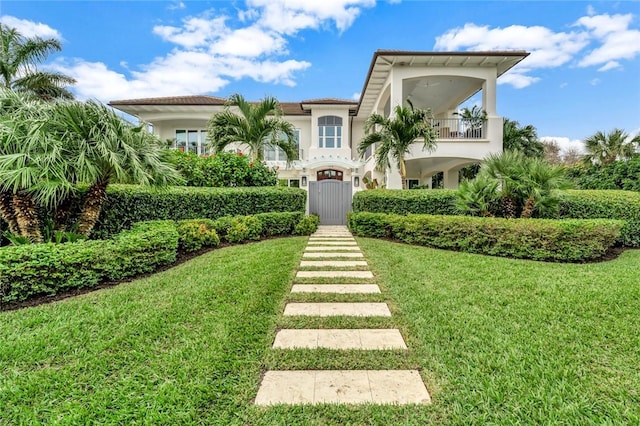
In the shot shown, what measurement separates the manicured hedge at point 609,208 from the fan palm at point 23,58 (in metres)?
19.9

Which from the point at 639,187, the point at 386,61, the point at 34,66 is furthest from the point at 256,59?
the point at 639,187

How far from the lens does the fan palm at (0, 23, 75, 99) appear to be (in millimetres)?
13805

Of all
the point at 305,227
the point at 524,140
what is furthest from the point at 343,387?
the point at 524,140

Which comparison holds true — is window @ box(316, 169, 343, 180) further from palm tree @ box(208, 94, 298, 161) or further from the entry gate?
palm tree @ box(208, 94, 298, 161)

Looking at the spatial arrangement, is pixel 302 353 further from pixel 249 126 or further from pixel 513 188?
pixel 249 126

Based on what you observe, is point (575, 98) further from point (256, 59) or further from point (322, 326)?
point (322, 326)

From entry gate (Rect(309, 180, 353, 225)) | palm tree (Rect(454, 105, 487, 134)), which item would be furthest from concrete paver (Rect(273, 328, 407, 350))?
palm tree (Rect(454, 105, 487, 134))

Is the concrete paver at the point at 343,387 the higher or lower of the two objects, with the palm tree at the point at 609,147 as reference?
lower

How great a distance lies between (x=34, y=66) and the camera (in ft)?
48.6

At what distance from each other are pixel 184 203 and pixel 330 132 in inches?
464

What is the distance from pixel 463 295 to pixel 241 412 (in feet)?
11.6

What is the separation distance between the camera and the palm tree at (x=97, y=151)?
5062 mm

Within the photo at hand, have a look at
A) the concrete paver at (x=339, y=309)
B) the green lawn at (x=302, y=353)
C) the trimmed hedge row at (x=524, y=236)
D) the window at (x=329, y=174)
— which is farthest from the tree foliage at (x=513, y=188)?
the window at (x=329, y=174)

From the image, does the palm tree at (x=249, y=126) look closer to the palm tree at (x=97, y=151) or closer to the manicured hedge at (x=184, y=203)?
the manicured hedge at (x=184, y=203)
